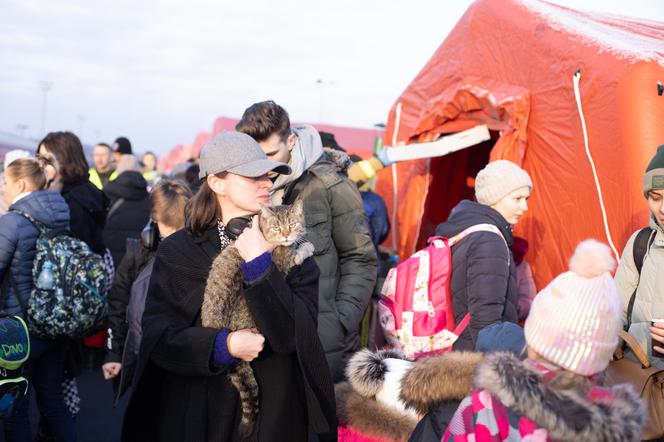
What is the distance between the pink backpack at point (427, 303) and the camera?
11.4ft

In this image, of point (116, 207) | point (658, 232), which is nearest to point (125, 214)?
point (116, 207)

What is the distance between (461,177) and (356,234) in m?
4.18

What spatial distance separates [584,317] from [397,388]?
980mm

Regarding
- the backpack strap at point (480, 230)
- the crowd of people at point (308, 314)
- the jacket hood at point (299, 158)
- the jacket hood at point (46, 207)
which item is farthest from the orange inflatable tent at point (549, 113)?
the jacket hood at point (46, 207)

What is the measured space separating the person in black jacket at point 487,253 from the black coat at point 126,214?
4.03 meters

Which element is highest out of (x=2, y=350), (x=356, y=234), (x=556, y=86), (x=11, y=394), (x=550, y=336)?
(x=556, y=86)

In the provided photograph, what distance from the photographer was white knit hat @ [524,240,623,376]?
172 centimetres

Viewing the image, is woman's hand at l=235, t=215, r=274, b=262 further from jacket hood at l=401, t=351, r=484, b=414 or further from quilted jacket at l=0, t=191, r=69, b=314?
quilted jacket at l=0, t=191, r=69, b=314

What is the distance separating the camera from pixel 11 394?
3158mm

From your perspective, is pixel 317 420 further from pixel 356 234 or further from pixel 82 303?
pixel 82 303

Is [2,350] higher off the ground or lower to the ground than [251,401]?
lower

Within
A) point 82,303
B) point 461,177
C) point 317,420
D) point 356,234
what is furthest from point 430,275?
point 461,177

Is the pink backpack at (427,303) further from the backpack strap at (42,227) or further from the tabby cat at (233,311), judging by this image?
the backpack strap at (42,227)

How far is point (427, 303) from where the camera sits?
139 inches
